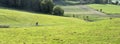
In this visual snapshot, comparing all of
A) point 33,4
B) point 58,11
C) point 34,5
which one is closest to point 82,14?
point 58,11

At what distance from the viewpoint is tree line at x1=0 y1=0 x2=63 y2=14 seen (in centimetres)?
11975

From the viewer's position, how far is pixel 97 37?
32406mm

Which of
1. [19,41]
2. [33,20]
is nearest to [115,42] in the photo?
[19,41]

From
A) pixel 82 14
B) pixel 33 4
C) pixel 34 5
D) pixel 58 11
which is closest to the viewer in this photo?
pixel 58 11

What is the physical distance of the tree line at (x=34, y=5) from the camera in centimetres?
11975

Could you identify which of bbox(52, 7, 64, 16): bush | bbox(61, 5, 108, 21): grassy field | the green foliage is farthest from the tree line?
bbox(61, 5, 108, 21): grassy field

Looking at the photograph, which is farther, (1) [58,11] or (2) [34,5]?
(2) [34,5]

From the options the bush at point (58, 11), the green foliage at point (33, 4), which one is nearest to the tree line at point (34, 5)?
the green foliage at point (33, 4)

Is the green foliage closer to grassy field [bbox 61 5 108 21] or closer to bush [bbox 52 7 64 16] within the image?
bush [bbox 52 7 64 16]

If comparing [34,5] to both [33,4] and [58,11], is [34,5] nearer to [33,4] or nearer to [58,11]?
[33,4]

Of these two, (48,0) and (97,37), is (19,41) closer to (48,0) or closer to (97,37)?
(97,37)

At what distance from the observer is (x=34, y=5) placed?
4902 inches

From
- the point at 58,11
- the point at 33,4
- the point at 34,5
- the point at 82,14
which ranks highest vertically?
the point at 33,4

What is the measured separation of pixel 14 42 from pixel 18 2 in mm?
95504
